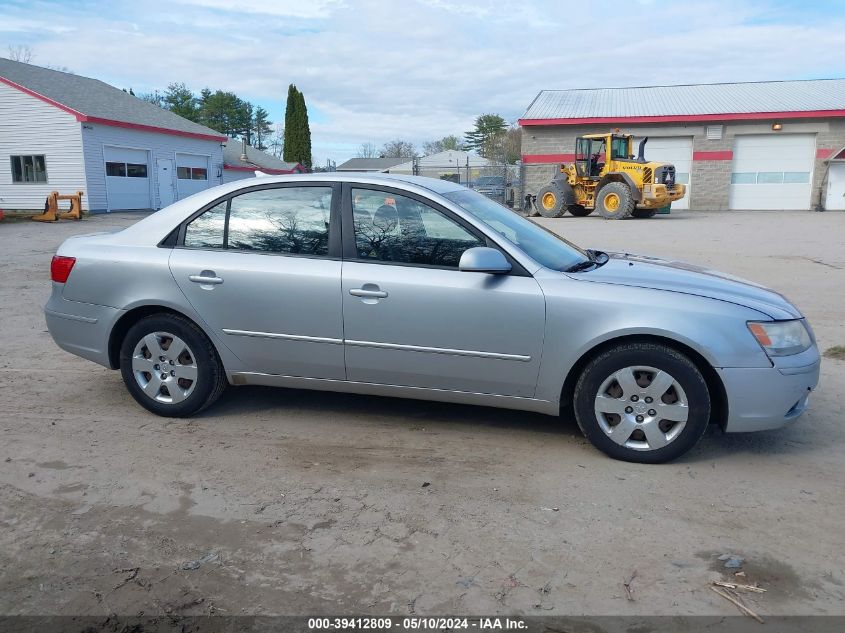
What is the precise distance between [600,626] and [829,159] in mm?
35555

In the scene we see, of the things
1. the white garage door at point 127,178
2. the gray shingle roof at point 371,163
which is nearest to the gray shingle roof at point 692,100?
the white garage door at point 127,178

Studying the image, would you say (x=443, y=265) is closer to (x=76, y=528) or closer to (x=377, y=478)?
(x=377, y=478)

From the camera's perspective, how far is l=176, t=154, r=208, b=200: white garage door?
3338 centimetres

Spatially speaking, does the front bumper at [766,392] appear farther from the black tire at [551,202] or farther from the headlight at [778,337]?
the black tire at [551,202]

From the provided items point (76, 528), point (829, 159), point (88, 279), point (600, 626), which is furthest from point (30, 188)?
point (829, 159)

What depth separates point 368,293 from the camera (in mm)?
4164

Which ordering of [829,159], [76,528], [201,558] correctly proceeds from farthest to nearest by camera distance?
[829,159]
[76,528]
[201,558]

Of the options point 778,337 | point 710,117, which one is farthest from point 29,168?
point 778,337

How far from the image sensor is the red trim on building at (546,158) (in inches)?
1335

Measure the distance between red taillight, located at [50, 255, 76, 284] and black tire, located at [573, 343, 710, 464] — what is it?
11.4 ft

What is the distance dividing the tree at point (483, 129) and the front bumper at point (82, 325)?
3761 inches

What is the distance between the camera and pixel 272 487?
367cm

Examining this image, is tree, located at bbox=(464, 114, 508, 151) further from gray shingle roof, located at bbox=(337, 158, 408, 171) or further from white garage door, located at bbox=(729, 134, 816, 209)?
white garage door, located at bbox=(729, 134, 816, 209)

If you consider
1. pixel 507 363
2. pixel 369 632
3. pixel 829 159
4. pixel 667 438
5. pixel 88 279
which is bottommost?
pixel 369 632
